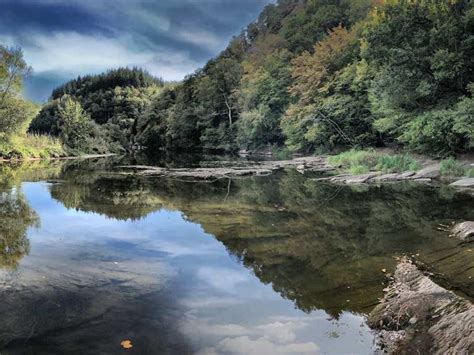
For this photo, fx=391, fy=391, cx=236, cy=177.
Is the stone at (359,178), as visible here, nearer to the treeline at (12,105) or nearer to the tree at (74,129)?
the treeline at (12,105)

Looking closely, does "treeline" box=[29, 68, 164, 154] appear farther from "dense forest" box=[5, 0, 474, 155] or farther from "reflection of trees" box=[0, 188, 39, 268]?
"reflection of trees" box=[0, 188, 39, 268]

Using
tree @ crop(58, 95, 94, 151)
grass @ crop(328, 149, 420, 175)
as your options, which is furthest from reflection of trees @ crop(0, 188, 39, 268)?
tree @ crop(58, 95, 94, 151)

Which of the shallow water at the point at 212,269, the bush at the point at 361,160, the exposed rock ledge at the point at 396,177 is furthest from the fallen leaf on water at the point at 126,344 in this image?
the bush at the point at 361,160

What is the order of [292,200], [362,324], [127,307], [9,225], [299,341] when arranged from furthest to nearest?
[292,200]
[9,225]
[127,307]
[362,324]
[299,341]

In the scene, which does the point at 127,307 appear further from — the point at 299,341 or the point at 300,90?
the point at 300,90

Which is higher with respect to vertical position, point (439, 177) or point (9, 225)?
point (439, 177)

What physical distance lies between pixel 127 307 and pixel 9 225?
22.0 ft

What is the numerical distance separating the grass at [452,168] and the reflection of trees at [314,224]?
3.29 m

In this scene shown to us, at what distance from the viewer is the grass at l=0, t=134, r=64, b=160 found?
3815 centimetres

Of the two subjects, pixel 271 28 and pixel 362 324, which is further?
pixel 271 28

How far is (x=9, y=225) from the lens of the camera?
33.8 feet

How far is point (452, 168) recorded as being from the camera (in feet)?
61.9

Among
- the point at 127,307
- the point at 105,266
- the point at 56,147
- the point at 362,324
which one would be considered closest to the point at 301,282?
the point at 362,324

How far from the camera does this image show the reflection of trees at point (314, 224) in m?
6.19
